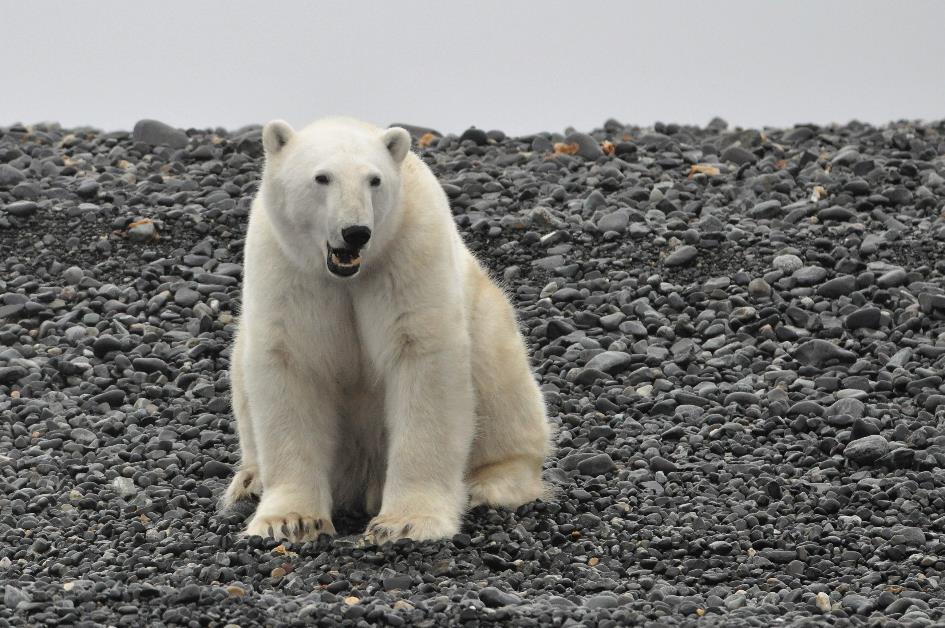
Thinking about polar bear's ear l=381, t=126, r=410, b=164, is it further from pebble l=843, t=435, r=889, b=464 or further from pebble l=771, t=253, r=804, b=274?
pebble l=771, t=253, r=804, b=274

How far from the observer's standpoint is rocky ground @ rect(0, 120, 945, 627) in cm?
685

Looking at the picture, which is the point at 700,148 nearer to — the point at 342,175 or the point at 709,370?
the point at 709,370

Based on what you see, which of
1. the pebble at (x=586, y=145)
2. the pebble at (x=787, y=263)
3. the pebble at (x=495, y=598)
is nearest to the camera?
the pebble at (x=495, y=598)

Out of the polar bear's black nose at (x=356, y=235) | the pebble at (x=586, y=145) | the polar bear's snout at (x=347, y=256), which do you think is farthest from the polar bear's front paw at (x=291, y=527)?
the pebble at (x=586, y=145)

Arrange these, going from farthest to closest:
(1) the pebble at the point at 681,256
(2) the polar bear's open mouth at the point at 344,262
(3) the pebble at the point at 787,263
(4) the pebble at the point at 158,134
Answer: (4) the pebble at the point at 158,134
(1) the pebble at the point at 681,256
(3) the pebble at the point at 787,263
(2) the polar bear's open mouth at the point at 344,262

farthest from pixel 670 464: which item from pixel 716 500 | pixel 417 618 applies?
pixel 417 618

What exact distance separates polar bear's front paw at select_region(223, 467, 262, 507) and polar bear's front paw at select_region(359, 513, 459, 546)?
A: 1.00m

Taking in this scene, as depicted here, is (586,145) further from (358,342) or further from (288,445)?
(288,445)

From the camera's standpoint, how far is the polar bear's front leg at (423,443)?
23.5 feet

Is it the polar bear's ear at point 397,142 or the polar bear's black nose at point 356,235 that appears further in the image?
the polar bear's ear at point 397,142

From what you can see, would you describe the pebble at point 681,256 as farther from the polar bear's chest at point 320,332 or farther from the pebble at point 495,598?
the pebble at point 495,598

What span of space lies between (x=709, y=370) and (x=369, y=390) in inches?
145

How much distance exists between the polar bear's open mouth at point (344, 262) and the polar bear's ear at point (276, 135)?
2.40 ft

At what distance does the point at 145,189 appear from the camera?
531 inches
